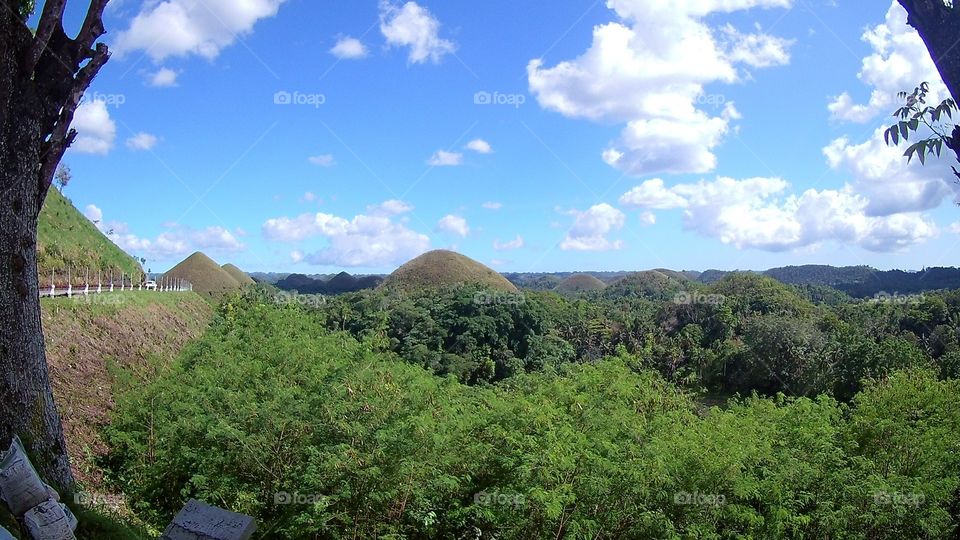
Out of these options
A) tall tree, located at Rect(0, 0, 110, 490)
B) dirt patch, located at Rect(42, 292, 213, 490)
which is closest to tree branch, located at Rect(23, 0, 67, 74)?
tall tree, located at Rect(0, 0, 110, 490)

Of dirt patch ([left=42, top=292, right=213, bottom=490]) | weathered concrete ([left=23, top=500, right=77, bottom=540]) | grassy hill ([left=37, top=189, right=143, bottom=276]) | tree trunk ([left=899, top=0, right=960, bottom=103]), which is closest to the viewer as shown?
tree trunk ([left=899, top=0, right=960, bottom=103])

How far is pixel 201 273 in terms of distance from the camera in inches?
3036

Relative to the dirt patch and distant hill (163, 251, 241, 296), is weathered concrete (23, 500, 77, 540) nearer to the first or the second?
the dirt patch

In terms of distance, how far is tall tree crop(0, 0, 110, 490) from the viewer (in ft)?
15.6

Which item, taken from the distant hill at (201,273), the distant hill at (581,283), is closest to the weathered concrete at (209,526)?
the distant hill at (201,273)

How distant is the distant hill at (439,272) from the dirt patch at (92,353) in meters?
72.8

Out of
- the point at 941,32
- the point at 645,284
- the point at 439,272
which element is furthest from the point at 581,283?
the point at 941,32

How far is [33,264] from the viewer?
5.01m

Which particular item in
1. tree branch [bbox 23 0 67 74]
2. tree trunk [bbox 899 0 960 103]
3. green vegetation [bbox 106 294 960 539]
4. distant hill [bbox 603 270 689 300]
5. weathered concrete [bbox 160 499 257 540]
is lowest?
green vegetation [bbox 106 294 960 539]

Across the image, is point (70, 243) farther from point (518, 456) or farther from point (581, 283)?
point (581, 283)

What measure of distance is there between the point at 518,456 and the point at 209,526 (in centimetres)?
634

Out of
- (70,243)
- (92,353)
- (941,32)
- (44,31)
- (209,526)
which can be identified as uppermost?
(70,243)

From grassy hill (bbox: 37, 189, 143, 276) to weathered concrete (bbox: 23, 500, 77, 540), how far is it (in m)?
22.7

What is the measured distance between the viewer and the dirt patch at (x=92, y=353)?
1220cm
